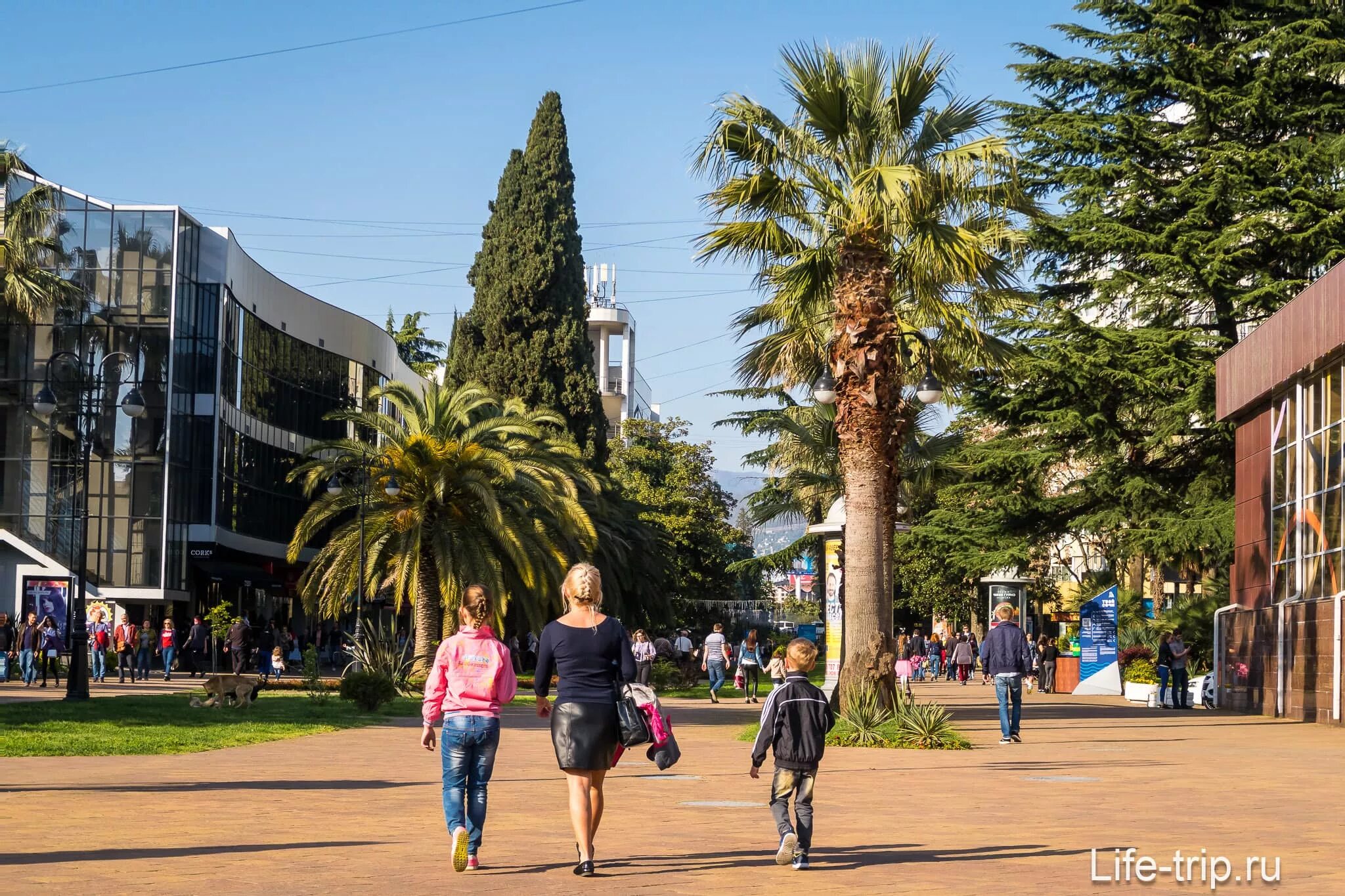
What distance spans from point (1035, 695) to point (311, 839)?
31671 mm

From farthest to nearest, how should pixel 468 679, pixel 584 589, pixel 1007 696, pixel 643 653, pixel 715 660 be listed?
pixel 715 660
pixel 643 653
pixel 1007 696
pixel 468 679
pixel 584 589

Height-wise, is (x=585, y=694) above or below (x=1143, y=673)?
above

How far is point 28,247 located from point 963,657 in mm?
28908

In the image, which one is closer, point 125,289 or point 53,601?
point 53,601

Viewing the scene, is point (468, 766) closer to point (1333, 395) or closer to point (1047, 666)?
point (1333, 395)

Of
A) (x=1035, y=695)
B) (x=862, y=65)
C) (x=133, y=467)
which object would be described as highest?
(x=862, y=65)

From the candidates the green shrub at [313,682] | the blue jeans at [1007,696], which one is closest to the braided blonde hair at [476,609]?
the blue jeans at [1007,696]

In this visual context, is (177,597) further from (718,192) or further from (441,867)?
(441,867)

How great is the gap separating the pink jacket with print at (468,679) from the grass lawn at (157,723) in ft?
32.4

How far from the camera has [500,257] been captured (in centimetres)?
5556

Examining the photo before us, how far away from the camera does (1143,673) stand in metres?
36.9

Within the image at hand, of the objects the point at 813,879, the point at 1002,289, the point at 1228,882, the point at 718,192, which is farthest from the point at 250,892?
the point at 1002,289

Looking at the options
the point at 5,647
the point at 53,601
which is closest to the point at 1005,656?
the point at 5,647

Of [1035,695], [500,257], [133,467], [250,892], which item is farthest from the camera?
[500,257]
